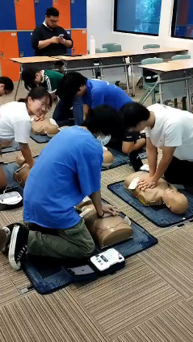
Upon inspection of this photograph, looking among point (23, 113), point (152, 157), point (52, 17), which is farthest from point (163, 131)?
point (52, 17)

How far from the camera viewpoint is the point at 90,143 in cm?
146

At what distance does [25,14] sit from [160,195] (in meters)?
4.83

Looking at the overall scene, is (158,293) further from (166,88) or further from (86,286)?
(166,88)

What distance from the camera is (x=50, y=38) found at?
4.46 meters

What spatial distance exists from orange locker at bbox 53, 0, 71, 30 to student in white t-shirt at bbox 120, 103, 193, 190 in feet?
14.8

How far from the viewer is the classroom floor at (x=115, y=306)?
130cm

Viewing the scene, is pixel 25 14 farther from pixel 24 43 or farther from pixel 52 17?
pixel 52 17

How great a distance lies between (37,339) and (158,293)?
0.60 m

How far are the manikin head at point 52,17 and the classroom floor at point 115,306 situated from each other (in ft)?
12.0

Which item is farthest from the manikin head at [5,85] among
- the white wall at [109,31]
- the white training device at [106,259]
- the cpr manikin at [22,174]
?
the white wall at [109,31]

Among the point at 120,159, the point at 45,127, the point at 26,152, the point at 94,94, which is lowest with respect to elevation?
the point at 120,159

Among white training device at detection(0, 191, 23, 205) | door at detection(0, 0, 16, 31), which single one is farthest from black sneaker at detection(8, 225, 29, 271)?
door at detection(0, 0, 16, 31)

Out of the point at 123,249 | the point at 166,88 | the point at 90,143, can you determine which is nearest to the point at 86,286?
the point at 123,249

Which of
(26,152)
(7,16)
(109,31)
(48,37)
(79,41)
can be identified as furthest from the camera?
(109,31)
